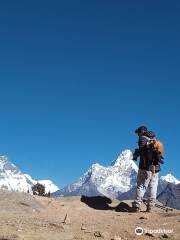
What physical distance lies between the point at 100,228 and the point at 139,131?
6.29 metres

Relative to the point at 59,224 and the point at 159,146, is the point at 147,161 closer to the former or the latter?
the point at 159,146

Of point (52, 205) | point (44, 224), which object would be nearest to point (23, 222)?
point (44, 224)

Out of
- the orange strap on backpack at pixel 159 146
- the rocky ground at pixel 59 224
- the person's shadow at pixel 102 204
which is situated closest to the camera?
the rocky ground at pixel 59 224

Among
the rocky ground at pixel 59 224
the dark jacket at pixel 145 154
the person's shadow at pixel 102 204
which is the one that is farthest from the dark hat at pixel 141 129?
the rocky ground at pixel 59 224

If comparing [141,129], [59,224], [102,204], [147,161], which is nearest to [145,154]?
[147,161]

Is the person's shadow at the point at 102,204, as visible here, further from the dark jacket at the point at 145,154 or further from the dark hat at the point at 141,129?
the dark hat at the point at 141,129

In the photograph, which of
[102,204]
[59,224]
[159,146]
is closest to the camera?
[59,224]

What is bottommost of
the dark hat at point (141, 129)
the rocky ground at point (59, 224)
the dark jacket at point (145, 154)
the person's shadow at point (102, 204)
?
the rocky ground at point (59, 224)

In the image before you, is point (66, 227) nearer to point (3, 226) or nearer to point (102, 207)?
point (3, 226)

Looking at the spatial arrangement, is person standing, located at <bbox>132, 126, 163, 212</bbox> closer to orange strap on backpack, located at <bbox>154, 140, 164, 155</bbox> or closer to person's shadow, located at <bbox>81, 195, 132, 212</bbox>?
orange strap on backpack, located at <bbox>154, 140, 164, 155</bbox>

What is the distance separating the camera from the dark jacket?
16891 millimetres

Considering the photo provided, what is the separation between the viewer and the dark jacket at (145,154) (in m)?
16.9

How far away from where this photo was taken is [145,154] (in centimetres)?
1698

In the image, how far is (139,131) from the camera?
673 inches
